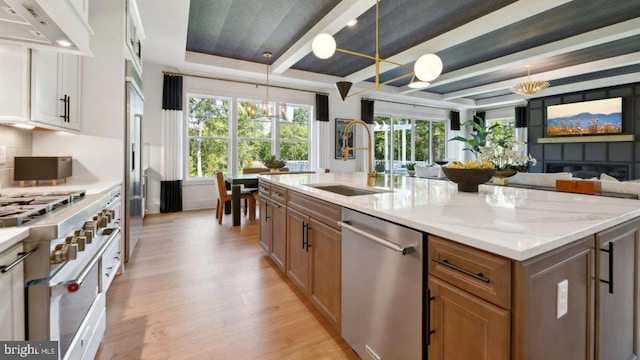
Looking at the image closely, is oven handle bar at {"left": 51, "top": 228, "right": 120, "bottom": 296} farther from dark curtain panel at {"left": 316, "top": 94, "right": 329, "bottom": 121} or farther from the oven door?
dark curtain panel at {"left": 316, "top": 94, "right": 329, "bottom": 121}

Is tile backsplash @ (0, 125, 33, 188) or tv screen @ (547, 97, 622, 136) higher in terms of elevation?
tv screen @ (547, 97, 622, 136)

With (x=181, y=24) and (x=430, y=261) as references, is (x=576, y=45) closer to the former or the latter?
(x=430, y=261)

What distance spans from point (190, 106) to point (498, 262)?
6.23 m

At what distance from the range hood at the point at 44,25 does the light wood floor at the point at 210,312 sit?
5.62ft

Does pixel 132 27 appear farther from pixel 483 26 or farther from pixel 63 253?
pixel 483 26

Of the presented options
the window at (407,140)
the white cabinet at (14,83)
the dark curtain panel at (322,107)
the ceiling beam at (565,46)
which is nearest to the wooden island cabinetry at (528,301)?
the white cabinet at (14,83)

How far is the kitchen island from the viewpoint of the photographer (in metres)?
0.87

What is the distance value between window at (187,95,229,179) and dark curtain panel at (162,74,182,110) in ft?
1.19

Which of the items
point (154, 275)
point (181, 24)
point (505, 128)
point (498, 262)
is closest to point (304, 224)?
point (498, 262)

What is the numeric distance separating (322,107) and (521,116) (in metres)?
6.10

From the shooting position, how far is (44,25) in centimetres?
135

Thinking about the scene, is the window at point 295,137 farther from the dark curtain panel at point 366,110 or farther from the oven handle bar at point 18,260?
the oven handle bar at point 18,260

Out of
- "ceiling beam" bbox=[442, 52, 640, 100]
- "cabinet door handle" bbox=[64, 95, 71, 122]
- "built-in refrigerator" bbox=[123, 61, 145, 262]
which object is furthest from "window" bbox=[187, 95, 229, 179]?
"ceiling beam" bbox=[442, 52, 640, 100]

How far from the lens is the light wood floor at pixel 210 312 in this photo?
1.70 meters
